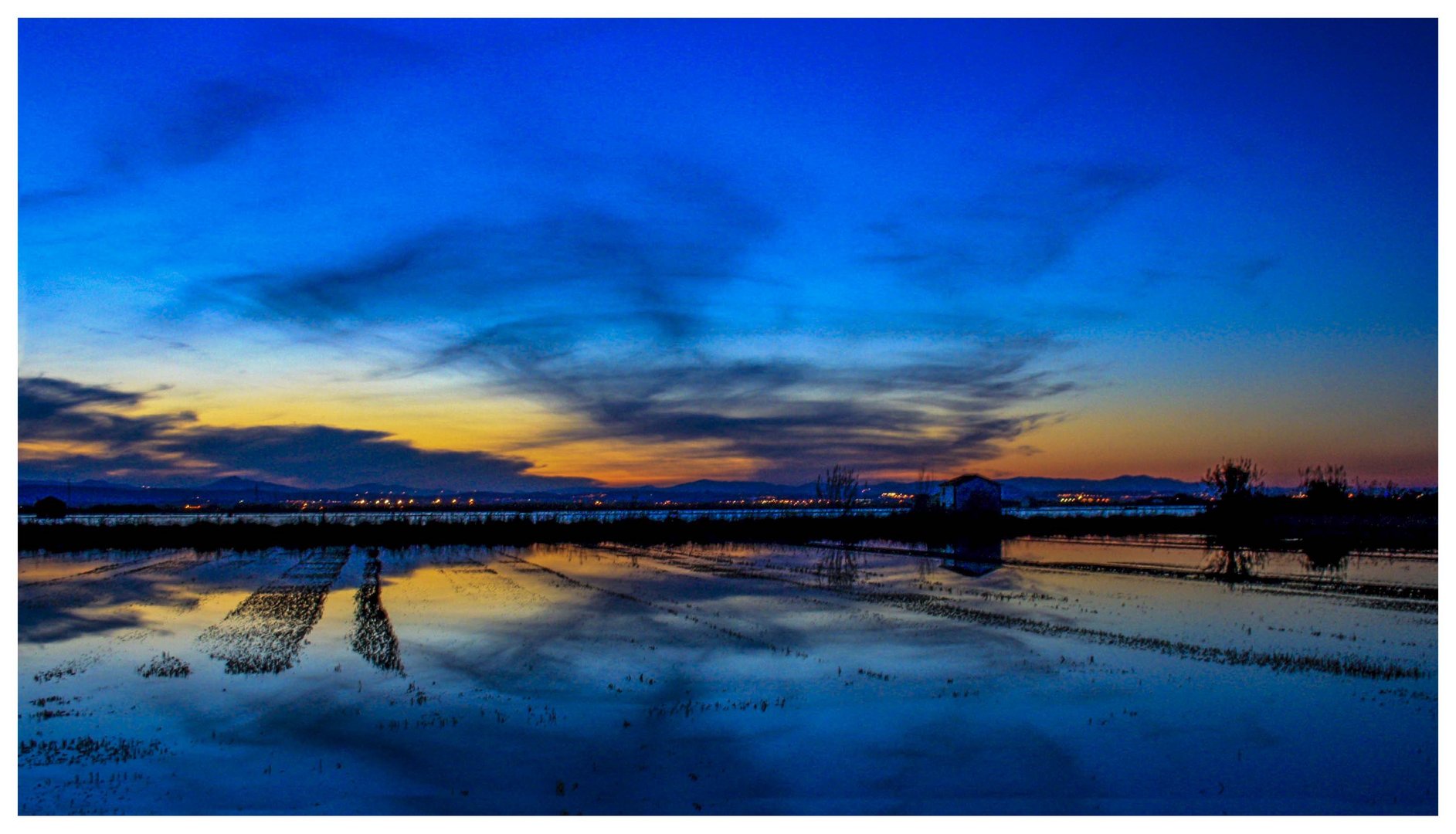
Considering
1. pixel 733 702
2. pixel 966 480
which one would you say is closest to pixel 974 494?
pixel 966 480

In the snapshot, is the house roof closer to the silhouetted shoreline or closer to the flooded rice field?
the silhouetted shoreline

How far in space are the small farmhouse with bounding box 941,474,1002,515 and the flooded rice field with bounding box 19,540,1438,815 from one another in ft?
155

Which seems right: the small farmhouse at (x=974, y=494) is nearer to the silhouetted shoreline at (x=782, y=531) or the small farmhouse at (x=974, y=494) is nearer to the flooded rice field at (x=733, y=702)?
the silhouetted shoreline at (x=782, y=531)

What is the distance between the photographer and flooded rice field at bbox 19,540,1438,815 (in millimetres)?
10555

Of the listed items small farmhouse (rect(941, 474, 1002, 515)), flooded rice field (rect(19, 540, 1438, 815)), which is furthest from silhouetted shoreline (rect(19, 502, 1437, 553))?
flooded rice field (rect(19, 540, 1438, 815))

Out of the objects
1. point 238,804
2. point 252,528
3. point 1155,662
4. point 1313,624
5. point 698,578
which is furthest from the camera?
point 252,528

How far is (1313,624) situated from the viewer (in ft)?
68.9

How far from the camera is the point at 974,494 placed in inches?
2980

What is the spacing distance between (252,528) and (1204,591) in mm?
52028

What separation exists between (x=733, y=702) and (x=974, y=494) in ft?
211

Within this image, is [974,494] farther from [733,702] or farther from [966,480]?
[733,702]

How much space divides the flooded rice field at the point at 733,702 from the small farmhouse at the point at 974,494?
155 ft

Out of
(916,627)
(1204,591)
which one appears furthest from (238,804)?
(1204,591)
